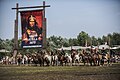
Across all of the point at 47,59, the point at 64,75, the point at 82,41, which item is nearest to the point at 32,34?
the point at 47,59

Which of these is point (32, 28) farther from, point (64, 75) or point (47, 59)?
point (64, 75)

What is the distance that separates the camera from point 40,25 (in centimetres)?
3180

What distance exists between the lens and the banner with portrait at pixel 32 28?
31.7 m

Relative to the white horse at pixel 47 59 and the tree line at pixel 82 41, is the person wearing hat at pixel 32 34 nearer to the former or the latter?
the white horse at pixel 47 59

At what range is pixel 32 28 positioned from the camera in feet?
104

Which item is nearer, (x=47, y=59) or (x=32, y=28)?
(x=47, y=59)

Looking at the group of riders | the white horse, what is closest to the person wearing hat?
the group of riders

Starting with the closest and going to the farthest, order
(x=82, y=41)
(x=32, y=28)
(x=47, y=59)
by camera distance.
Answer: (x=47, y=59)
(x=32, y=28)
(x=82, y=41)

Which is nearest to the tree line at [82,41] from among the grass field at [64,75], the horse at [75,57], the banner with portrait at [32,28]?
the banner with portrait at [32,28]

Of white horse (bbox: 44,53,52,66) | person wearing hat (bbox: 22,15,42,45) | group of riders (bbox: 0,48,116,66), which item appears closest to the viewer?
group of riders (bbox: 0,48,116,66)

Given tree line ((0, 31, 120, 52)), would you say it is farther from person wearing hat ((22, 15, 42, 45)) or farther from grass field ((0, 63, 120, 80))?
grass field ((0, 63, 120, 80))

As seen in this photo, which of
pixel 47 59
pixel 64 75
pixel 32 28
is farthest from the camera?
pixel 32 28

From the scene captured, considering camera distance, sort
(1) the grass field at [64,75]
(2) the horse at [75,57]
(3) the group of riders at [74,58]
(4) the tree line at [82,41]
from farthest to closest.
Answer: (4) the tree line at [82,41] → (2) the horse at [75,57] → (3) the group of riders at [74,58] → (1) the grass field at [64,75]

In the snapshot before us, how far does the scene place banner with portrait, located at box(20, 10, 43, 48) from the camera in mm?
31672
